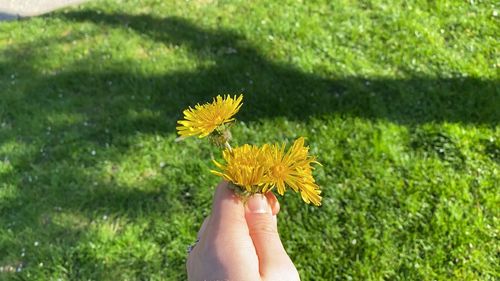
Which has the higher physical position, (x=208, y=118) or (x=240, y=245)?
(x=208, y=118)

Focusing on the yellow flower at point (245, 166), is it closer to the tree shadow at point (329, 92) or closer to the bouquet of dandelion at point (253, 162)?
the bouquet of dandelion at point (253, 162)

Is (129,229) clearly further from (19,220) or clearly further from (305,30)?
(305,30)

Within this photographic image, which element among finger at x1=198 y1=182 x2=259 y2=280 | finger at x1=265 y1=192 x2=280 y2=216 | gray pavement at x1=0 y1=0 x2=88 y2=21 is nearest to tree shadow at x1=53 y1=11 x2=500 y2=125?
gray pavement at x1=0 y1=0 x2=88 y2=21

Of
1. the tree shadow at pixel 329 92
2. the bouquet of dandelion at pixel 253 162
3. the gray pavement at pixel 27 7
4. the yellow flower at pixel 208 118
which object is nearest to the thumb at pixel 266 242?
the bouquet of dandelion at pixel 253 162

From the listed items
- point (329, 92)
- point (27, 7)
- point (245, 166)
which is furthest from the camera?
point (27, 7)

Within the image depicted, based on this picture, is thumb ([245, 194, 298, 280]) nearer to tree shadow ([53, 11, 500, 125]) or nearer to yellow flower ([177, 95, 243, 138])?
yellow flower ([177, 95, 243, 138])

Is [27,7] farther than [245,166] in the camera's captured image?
Yes

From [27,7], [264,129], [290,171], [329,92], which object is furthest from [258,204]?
[27,7]

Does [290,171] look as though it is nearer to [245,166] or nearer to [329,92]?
[245,166]
